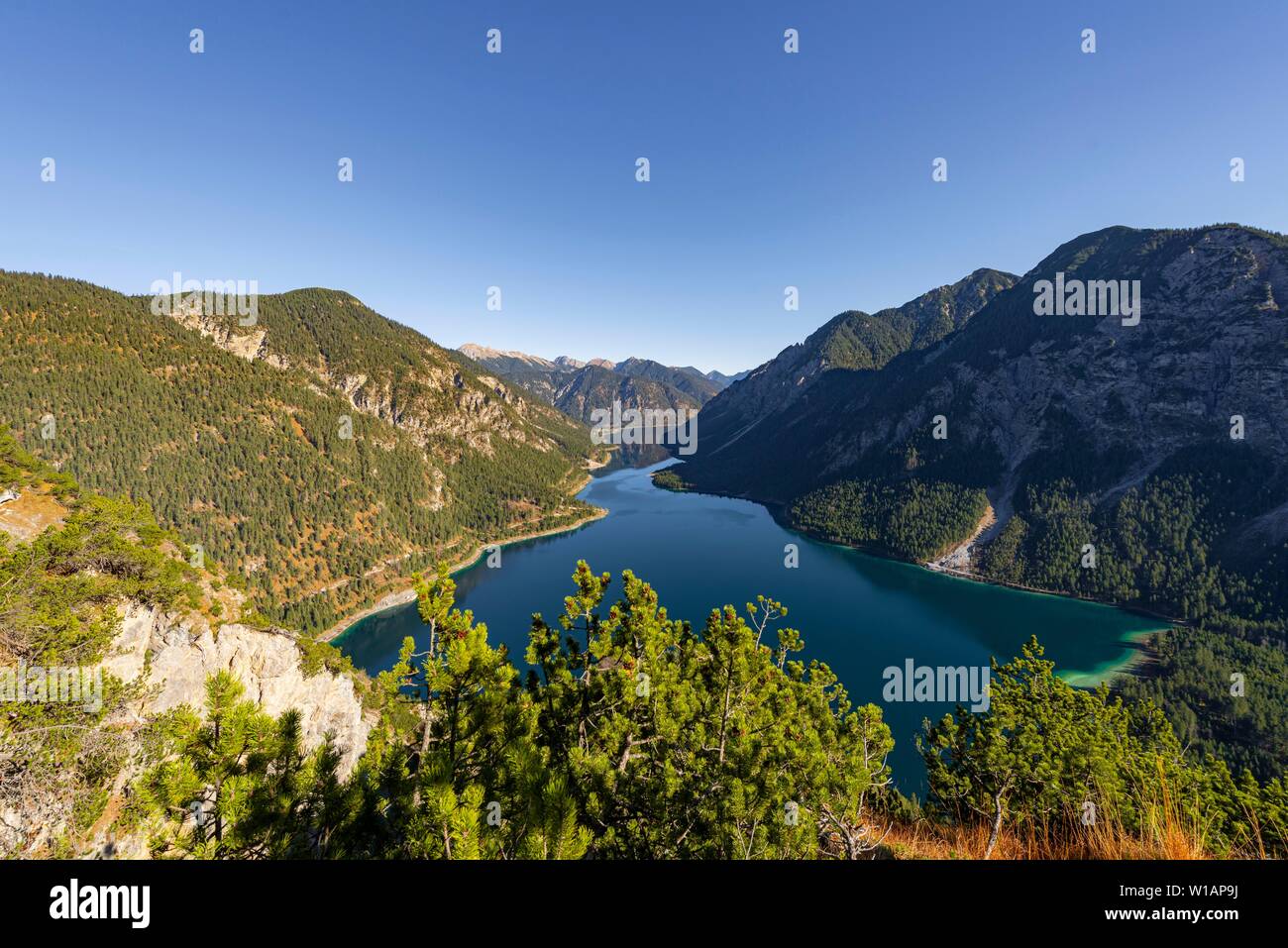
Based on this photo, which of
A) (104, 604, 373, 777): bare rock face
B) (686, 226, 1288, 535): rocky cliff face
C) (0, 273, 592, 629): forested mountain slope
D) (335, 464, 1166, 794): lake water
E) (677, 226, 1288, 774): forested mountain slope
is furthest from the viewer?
(686, 226, 1288, 535): rocky cliff face

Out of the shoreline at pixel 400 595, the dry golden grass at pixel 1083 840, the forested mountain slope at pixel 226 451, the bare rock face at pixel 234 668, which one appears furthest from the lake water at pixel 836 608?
the dry golden grass at pixel 1083 840

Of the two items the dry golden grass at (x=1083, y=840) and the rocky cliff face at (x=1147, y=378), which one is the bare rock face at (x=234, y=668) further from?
the rocky cliff face at (x=1147, y=378)

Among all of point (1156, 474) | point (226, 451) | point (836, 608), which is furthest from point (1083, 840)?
point (1156, 474)

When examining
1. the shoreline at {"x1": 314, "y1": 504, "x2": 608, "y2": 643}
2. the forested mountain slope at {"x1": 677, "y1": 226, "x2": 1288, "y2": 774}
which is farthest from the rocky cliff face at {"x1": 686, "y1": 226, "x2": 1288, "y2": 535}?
the shoreline at {"x1": 314, "y1": 504, "x2": 608, "y2": 643}

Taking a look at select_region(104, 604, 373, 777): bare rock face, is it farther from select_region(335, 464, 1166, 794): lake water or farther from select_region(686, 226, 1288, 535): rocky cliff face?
select_region(686, 226, 1288, 535): rocky cliff face

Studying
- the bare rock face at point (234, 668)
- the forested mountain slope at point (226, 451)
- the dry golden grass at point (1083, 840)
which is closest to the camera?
the dry golden grass at point (1083, 840)

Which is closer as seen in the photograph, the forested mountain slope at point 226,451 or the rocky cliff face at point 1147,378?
the forested mountain slope at point 226,451
